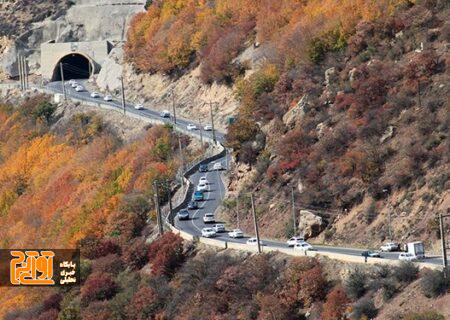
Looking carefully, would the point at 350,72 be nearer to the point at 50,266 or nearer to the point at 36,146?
the point at 50,266

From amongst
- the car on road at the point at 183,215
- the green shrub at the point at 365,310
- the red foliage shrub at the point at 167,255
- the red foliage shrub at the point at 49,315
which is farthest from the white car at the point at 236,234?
the green shrub at the point at 365,310

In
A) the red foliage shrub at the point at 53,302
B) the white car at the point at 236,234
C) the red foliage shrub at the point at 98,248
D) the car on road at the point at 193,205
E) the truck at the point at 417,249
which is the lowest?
the red foliage shrub at the point at 53,302

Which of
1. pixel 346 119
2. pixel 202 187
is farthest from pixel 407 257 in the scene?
pixel 202 187

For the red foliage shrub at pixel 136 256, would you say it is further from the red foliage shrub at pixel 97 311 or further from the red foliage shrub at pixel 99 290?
the red foliage shrub at pixel 97 311

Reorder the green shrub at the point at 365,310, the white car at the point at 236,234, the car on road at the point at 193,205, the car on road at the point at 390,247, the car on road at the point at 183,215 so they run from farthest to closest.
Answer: the car on road at the point at 193,205, the car on road at the point at 183,215, the white car at the point at 236,234, the car on road at the point at 390,247, the green shrub at the point at 365,310

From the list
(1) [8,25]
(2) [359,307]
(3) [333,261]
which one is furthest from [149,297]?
(1) [8,25]

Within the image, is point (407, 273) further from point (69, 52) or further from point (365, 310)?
point (69, 52)

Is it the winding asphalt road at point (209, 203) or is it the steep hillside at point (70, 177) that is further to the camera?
the steep hillside at point (70, 177)
